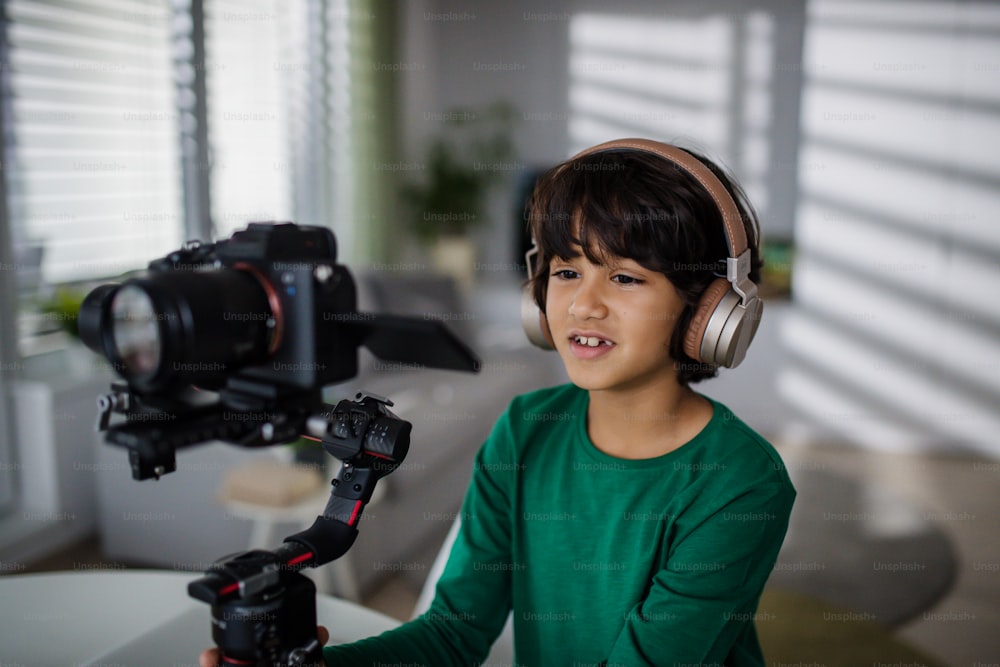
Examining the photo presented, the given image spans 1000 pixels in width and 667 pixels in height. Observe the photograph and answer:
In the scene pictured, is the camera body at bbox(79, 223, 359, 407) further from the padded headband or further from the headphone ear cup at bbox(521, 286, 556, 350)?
the padded headband

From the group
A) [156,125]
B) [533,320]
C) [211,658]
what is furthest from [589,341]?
[156,125]

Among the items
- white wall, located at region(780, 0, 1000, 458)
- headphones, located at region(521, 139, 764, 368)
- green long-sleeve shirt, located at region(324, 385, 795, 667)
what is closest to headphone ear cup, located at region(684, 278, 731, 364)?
headphones, located at region(521, 139, 764, 368)

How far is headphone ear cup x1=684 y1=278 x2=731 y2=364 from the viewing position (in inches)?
36.8

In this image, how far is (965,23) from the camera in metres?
3.83

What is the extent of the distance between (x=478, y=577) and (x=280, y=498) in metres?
1.30

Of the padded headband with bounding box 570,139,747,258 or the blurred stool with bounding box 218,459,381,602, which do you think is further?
the blurred stool with bounding box 218,459,381,602

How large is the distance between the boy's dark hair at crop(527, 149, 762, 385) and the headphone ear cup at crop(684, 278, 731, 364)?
1 cm

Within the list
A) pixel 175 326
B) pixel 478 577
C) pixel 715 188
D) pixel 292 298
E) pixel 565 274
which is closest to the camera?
pixel 175 326

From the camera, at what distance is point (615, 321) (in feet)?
3.10

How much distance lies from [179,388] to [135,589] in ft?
2.61

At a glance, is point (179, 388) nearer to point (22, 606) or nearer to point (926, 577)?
point (22, 606)

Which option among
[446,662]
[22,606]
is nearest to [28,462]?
[22,606]

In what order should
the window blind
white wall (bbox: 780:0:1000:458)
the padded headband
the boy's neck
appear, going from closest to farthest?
the padded headband → the boy's neck → the window blind → white wall (bbox: 780:0:1000:458)

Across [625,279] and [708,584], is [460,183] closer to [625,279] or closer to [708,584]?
[625,279]
